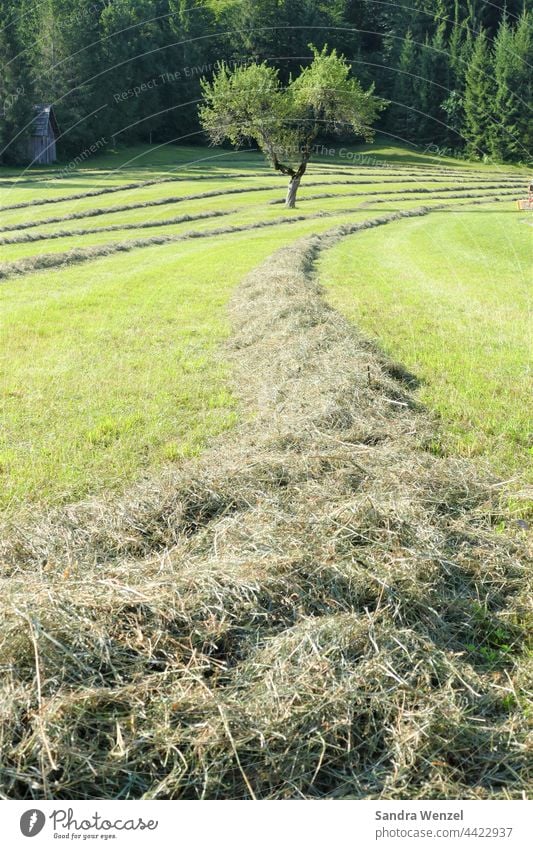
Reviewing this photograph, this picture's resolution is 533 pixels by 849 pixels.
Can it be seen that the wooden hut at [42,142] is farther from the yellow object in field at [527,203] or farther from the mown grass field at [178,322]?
the yellow object in field at [527,203]

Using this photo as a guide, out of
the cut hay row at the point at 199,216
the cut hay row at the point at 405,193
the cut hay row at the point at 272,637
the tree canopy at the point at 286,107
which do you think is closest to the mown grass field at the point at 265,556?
the cut hay row at the point at 272,637

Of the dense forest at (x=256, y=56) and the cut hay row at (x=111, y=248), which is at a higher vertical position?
the dense forest at (x=256, y=56)

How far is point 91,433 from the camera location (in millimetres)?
7824

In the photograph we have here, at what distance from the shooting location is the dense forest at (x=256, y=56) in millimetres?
19281

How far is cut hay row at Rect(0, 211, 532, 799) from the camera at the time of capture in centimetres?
340

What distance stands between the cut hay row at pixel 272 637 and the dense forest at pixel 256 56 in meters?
10.2

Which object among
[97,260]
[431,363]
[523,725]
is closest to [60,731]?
[523,725]

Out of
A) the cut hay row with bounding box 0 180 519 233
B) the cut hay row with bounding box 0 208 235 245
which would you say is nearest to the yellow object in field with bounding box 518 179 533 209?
the cut hay row with bounding box 0 180 519 233

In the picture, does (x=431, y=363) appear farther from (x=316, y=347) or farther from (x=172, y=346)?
(x=172, y=346)

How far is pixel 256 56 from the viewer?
19141mm

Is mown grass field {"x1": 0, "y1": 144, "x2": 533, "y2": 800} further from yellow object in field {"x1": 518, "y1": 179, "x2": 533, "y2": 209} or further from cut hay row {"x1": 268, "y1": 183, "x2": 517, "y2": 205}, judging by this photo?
cut hay row {"x1": 268, "y1": 183, "x2": 517, "y2": 205}

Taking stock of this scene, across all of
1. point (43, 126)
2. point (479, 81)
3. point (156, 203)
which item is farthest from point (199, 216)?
point (43, 126)

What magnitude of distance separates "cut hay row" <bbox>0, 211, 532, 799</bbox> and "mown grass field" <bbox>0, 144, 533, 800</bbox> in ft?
0.05

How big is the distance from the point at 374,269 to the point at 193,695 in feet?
60.6
